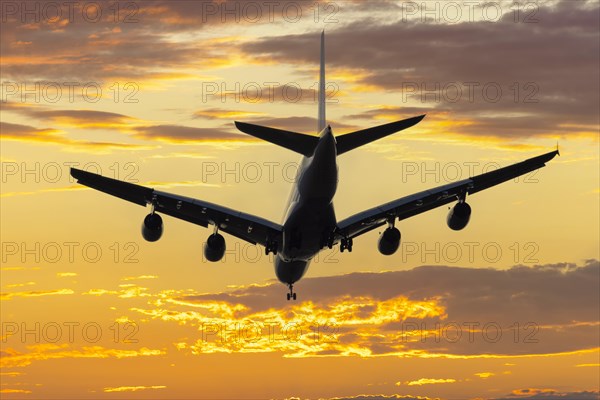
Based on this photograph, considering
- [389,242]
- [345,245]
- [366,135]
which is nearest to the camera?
[366,135]

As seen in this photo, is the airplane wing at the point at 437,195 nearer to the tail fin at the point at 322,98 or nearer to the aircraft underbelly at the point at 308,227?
the aircraft underbelly at the point at 308,227

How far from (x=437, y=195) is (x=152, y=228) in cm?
1720

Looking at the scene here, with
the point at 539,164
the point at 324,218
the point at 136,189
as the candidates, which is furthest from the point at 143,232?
the point at 539,164

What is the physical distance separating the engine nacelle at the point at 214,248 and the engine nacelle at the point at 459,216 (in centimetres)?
1379

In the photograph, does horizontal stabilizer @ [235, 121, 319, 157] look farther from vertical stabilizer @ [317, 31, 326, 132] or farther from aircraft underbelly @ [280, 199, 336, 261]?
vertical stabilizer @ [317, 31, 326, 132]

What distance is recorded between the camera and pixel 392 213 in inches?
2507

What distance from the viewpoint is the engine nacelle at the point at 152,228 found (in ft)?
199

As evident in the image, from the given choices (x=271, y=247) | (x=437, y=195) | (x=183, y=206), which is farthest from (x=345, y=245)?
(x=183, y=206)

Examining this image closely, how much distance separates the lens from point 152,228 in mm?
60625

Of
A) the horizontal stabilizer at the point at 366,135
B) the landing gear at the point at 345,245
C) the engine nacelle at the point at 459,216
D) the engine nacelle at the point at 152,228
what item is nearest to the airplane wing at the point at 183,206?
the engine nacelle at the point at 152,228

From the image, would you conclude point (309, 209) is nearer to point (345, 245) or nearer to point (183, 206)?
point (345, 245)

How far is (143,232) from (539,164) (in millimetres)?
24068

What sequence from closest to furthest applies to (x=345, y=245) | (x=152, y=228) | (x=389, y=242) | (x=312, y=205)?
1. (x=312, y=205)
2. (x=152, y=228)
3. (x=345, y=245)
4. (x=389, y=242)

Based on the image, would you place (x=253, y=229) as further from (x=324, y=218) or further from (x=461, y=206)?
(x=461, y=206)
